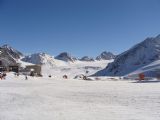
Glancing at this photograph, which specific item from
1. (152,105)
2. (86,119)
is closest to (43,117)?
(86,119)

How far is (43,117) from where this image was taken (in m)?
14.0

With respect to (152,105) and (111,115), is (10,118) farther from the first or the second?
(152,105)

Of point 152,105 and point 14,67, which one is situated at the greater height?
point 14,67

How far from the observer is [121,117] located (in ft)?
45.3

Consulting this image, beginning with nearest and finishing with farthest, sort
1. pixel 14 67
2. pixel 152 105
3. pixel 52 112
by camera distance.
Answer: pixel 52 112, pixel 152 105, pixel 14 67

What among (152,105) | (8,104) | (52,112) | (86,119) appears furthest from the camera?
(8,104)

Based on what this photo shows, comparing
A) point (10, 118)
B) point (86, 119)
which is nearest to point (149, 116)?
point (86, 119)

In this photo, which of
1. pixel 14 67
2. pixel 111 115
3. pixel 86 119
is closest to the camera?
pixel 86 119

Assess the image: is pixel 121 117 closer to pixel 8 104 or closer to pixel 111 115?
pixel 111 115

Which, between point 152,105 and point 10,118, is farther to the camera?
point 152,105

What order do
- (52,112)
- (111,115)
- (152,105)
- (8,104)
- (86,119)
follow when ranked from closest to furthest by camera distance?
(86,119), (111,115), (52,112), (152,105), (8,104)

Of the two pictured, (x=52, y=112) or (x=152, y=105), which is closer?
(x=52, y=112)

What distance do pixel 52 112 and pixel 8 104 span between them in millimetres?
4096

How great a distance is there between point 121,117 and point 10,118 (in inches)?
180
